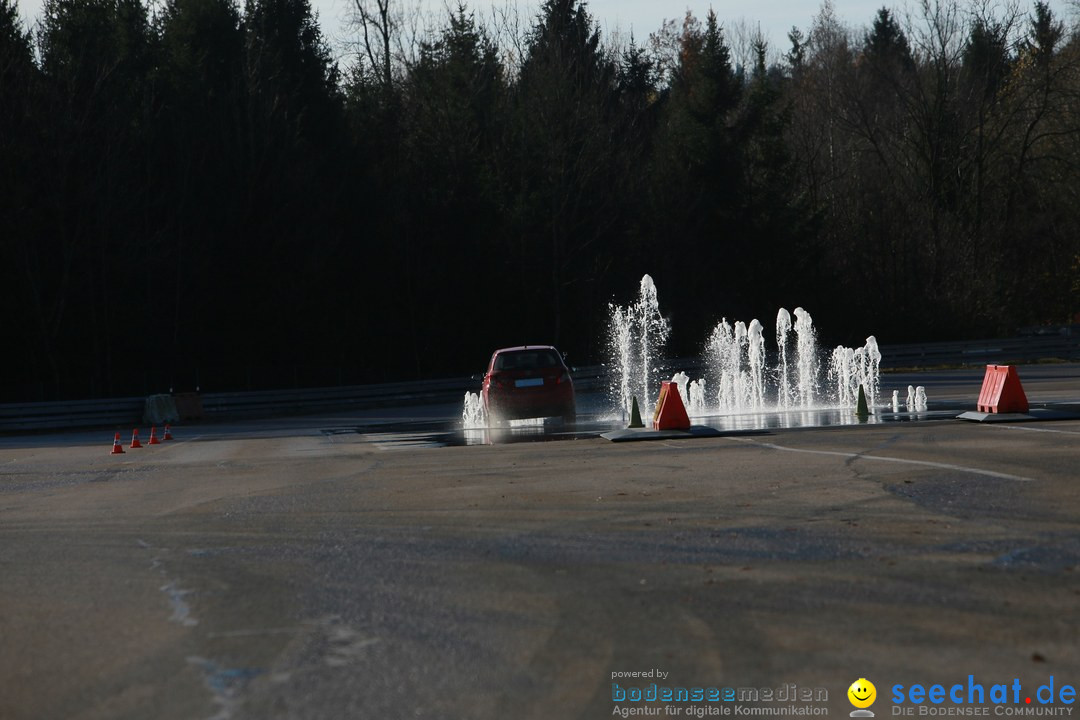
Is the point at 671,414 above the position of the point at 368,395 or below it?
below

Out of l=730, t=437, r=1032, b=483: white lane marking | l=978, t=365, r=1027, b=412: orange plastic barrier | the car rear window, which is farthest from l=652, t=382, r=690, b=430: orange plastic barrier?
l=978, t=365, r=1027, b=412: orange plastic barrier

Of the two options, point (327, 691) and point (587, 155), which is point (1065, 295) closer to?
point (587, 155)

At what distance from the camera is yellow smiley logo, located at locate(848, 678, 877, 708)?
5488 mm

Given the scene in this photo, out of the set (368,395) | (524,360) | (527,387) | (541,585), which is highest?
(524,360)

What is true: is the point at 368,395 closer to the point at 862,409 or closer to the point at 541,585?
the point at 862,409

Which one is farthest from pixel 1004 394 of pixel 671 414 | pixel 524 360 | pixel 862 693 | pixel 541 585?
pixel 862 693

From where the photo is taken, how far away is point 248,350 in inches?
1804

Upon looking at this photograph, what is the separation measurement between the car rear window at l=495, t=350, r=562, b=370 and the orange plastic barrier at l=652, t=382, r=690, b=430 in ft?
13.3

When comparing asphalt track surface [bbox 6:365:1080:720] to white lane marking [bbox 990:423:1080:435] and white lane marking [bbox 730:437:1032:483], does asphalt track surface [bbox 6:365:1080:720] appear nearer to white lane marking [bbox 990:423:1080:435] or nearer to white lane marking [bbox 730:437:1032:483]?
white lane marking [bbox 730:437:1032:483]

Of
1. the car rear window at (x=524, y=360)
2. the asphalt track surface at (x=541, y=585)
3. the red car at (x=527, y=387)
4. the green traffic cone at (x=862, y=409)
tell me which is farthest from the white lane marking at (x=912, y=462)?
the car rear window at (x=524, y=360)

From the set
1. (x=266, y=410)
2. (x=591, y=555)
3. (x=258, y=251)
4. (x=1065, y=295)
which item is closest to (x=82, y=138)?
(x=258, y=251)

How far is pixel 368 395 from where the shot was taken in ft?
130

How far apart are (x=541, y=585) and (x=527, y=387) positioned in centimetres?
1584

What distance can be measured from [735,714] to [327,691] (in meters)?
1.81
